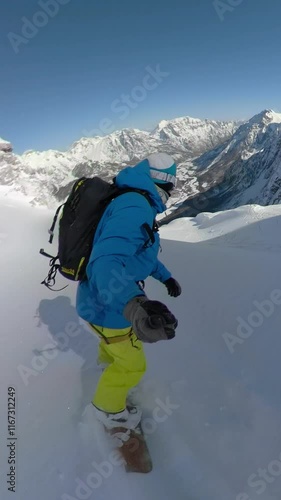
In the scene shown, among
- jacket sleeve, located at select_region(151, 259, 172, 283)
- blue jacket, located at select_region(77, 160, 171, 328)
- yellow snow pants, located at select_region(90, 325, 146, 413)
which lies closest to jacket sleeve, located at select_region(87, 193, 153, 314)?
blue jacket, located at select_region(77, 160, 171, 328)

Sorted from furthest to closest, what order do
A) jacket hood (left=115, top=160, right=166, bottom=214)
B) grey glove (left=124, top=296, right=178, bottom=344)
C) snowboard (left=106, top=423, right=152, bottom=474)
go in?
snowboard (left=106, top=423, right=152, bottom=474)
jacket hood (left=115, top=160, right=166, bottom=214)
grey glove (left=124, top=296, right=178, bottom=344)

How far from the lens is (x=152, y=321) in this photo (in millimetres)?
2279

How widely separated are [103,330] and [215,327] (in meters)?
2.37

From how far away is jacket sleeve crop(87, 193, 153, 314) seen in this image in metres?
2.35

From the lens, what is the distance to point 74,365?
4.22 m

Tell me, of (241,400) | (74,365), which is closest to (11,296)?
(74,365)

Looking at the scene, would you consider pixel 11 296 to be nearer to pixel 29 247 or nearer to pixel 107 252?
pixel 29 247

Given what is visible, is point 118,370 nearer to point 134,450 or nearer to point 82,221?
point 134,450

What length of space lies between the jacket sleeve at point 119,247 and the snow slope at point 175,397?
154cm

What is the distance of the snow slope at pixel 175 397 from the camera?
2.80 meters

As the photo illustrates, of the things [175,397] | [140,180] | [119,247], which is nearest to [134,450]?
[175,397]

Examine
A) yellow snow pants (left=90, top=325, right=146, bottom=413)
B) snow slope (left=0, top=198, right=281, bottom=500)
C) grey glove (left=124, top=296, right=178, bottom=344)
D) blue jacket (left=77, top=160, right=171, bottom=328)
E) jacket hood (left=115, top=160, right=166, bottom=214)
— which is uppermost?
jacket hood (left=115, top=160, right=166, bottom=214)

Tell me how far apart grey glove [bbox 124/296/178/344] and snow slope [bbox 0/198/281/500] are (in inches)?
56.6

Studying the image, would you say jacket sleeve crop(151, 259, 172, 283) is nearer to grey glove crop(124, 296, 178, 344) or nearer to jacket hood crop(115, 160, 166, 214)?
jacket hood crop(115, 160, 166, 214)
